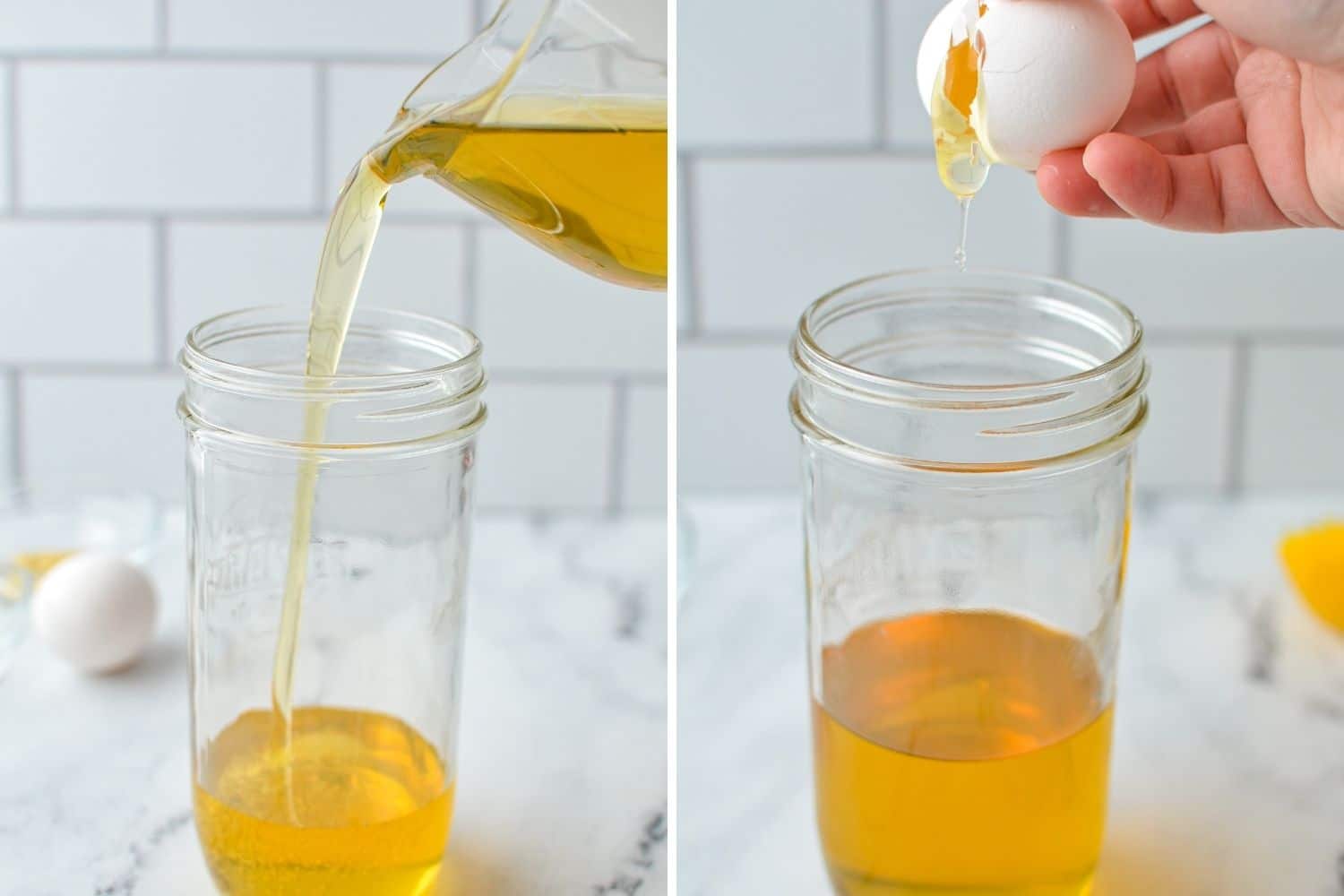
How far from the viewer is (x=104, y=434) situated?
1107 mm

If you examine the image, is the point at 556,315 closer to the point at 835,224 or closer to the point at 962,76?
the point at 835,224

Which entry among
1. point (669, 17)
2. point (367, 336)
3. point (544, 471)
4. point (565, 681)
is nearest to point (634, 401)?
point (544, 471)

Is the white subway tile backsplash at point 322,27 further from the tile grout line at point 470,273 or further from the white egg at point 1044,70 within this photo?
the white egg at point 1044,70

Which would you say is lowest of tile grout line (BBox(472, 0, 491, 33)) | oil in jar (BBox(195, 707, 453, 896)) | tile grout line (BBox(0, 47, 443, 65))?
oil in jar (BBox(195, 707, 453, 896))

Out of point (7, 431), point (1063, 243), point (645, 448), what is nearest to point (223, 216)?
point (7, 431)

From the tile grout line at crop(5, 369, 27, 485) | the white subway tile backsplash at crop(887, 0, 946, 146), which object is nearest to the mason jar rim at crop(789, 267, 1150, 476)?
the white subway tile backsplash at crop(887, 0, 946, 146)

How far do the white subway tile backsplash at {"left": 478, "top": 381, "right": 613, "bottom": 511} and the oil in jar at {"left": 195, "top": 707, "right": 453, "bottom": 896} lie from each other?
0.48m

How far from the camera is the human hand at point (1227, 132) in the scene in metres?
0.55

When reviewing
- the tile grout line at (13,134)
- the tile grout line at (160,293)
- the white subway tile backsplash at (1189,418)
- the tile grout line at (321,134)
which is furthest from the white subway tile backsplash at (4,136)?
the white subway tile backsplash at (1189,418)

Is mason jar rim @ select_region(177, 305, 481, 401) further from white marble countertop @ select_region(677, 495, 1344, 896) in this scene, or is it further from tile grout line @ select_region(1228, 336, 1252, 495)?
tile grout line @ select_region(1228, 336, 1252, 495)

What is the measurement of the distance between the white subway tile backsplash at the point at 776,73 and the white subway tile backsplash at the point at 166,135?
28 centimetres

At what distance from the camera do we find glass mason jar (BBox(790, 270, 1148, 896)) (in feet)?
1.85

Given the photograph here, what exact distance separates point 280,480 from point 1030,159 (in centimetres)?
35

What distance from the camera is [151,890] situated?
2.18 ft
